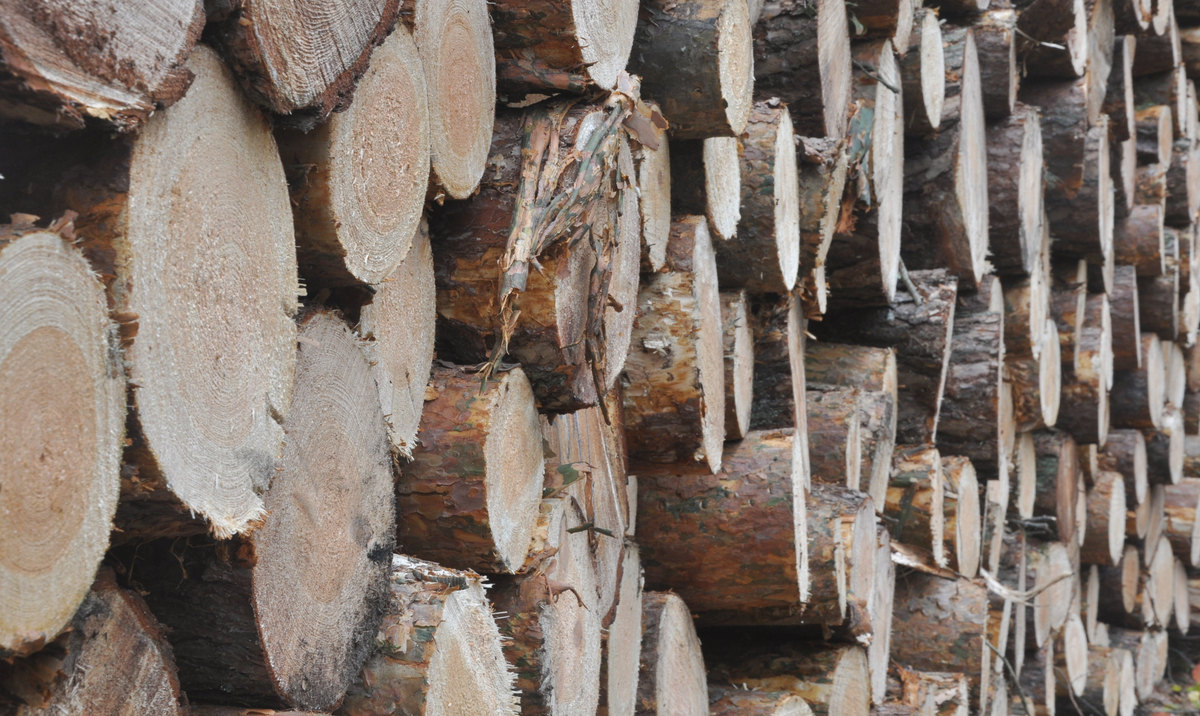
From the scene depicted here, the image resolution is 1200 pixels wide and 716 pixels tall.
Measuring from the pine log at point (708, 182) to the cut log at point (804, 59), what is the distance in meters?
0.41

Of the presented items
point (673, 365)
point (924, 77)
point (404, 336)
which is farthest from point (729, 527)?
point (924, 77)

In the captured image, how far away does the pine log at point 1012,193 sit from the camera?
3.98 meters

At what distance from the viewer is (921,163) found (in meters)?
3.53

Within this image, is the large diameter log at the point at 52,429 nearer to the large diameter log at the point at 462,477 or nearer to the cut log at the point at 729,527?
the large diameter log at the point at 462,477

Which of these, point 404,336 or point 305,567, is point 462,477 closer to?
point 404,336

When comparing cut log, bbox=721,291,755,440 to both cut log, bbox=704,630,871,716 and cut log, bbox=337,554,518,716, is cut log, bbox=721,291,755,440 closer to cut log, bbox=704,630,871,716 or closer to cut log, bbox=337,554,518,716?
cut log, bbox=704,630,871,716

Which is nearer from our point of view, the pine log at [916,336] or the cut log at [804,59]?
the cut log at [804,59]

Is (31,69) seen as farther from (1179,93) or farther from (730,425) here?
(1179,93)

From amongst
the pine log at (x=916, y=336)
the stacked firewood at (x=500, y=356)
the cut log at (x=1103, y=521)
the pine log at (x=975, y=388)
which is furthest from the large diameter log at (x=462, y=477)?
the cut log at (x=1103, y=521)

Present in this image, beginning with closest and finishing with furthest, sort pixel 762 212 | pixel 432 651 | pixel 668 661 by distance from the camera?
1. pixel 432 651
2. pixel 668 661
3. pixel 762 212

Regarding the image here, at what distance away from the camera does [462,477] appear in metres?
1.40

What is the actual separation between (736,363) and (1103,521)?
4050mm

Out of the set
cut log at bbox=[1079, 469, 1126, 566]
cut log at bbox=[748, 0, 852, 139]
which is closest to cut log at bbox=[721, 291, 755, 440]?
cut log at bbox=[748, 0, 852, 139]

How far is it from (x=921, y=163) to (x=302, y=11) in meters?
2.93
